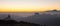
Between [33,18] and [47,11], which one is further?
[47,11]

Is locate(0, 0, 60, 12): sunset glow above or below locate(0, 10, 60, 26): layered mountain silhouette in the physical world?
above

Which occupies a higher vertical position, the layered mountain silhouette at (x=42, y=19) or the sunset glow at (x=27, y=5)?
the sunset glow at (x=27, y=5)

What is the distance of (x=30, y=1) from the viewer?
1323mm

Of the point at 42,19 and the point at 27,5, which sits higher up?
the point at 27,5

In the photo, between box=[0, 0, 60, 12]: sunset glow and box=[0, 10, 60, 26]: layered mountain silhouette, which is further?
box=[0, 0, 60, 12]: sunset glow

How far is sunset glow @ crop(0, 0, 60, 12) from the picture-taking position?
1.30 metres

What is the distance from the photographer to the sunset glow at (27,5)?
51.2 inches

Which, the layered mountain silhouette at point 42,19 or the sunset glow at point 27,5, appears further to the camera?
the sunset glow at point 27,5

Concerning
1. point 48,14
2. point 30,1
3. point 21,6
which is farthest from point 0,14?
point 48,14

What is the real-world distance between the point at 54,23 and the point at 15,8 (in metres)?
0.44

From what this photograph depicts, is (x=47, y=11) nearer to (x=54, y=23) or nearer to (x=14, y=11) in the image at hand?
(x=54, y=23)

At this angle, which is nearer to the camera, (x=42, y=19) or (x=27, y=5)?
(x=42, y=19)

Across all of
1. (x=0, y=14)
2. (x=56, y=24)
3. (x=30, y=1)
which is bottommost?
(x=56, y=24)

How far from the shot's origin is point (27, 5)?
4.37 feet
